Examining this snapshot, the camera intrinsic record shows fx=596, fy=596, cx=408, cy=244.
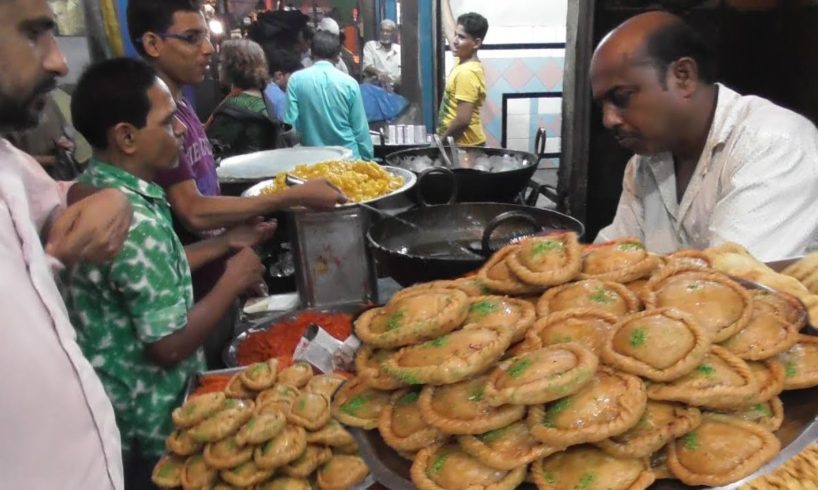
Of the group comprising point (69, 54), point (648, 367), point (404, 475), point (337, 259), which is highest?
point (69, 54)

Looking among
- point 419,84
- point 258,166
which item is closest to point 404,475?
point 258,166

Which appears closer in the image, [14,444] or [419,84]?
[14,444]

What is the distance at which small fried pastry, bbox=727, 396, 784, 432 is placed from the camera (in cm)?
101

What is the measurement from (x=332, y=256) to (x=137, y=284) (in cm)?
115

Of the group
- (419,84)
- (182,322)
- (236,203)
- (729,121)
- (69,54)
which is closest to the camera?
(182,322)

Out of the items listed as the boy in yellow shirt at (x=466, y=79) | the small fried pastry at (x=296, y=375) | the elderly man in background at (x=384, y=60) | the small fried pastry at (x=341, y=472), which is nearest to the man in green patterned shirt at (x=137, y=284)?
the small fried pastry at (x=296, y=375)

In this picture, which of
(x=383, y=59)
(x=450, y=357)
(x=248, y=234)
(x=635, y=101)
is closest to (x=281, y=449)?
(x=450, y=357)

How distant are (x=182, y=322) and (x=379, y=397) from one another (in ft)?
4.07

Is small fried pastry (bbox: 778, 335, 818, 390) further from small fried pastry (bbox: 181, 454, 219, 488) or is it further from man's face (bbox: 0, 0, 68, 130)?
man's face (bbox: 0, 0, 68, 130)

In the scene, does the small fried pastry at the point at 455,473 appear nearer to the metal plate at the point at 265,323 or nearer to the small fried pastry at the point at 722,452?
the small fried pastry at the point at 722,452

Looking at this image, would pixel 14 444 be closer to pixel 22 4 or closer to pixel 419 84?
pixel 22 4

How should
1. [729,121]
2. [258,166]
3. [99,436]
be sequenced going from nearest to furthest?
[99,436]
[729,121]
[258,166]

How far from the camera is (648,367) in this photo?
100cm

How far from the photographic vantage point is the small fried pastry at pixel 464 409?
3.26ft
